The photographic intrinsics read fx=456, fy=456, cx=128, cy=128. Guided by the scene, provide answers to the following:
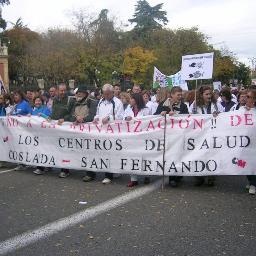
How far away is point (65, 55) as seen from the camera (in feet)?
154

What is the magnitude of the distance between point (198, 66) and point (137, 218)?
4197 millimetres

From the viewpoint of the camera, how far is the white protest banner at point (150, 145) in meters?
7.25

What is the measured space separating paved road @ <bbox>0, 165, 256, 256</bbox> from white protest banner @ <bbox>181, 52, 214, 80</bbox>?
213 centimetres

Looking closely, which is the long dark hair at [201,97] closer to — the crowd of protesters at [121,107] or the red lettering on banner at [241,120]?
the crowd of protesters at [121,107]

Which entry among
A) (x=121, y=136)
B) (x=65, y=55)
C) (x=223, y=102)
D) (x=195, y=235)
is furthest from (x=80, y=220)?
(x=65, y=55)

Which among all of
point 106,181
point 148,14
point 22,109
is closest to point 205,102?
point 106,181

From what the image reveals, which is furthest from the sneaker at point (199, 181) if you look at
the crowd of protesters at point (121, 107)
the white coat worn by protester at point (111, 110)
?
the white coat worn by protester at point (111, 110)

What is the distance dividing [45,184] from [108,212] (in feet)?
7.40

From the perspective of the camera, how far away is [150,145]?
7.82 meters

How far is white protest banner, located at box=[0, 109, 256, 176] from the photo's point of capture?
725 cm

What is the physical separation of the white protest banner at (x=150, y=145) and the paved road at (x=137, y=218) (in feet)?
1.35

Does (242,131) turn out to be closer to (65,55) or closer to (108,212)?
(108,212)

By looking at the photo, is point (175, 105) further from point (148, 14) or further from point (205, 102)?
point (148, 14)

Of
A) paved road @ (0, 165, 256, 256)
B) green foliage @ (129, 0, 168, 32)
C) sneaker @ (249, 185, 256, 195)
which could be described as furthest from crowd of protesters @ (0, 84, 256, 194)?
Result: green foliage @ (129, 0, 168, 32)
